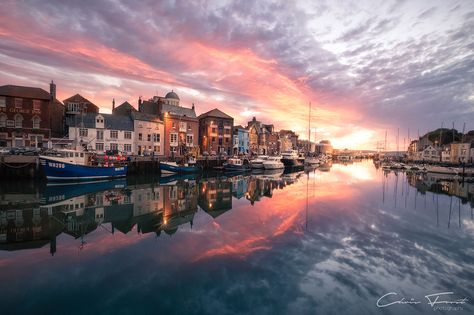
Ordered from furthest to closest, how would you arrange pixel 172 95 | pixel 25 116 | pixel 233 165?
pixel 172 95, pixel 233 165, pixel 25 116

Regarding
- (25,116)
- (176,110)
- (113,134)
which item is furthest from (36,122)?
(176,110)

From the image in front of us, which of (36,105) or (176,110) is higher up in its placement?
(176,110)

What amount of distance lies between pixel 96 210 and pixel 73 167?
1534 centimetres

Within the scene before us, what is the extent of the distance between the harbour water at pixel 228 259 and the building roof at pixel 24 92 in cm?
3082

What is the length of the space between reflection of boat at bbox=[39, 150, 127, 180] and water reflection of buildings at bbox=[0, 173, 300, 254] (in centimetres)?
331

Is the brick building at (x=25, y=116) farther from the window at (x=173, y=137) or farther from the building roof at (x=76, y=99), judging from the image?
the window at (x=173, y=137)

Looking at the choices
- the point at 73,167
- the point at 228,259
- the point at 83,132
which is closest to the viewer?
the point at 228,259

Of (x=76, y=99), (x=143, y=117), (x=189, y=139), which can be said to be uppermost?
(x=76, y=99)

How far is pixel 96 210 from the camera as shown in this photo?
1703cm

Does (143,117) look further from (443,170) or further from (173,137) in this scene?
(443,170)

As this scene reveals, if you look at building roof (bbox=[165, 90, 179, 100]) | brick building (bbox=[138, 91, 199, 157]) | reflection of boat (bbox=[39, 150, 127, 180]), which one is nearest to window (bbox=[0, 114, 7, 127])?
reflection of boat (bbox=[39, 150, 127, 180])

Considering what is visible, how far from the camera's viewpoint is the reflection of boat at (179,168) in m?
40.2

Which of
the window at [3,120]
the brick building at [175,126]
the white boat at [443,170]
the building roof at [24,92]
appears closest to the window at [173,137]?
the brick building at [175,126]

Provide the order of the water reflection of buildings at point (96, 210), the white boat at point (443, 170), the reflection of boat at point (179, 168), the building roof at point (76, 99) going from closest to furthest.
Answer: the water reflection of buildings at point (96, 210), the reflection of boat at point (179, 168), the white boat at point (443, 170), the building roof at point (76, 99)
